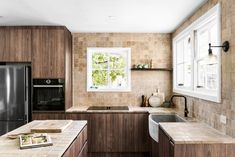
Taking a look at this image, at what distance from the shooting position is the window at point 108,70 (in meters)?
4.83

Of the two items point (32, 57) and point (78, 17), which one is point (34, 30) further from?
point (78, 17)

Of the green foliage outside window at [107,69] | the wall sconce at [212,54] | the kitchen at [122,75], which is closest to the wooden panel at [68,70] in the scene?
the kitchen at [122,75]

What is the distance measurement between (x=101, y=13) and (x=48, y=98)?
1.84m

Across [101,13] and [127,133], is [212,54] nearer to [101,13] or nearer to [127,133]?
[101,13]

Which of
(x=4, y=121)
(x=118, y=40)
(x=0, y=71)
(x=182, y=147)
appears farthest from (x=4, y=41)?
(x=182, y=147)

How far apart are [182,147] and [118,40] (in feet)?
10.0

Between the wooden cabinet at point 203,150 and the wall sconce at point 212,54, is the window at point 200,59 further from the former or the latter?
the wooden cabinet at point 203,150

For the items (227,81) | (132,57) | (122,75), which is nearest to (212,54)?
(227,81)

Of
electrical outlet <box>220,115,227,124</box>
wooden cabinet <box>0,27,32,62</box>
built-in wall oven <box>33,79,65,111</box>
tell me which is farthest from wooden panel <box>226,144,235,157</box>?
wooden cabinet <box>0,27,32,62</box>

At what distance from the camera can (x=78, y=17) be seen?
3.63 metres

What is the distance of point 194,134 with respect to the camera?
2354 mm

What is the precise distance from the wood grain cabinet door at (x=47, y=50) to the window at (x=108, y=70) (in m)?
0.82

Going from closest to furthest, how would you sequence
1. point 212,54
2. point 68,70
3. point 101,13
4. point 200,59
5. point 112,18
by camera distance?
Answer: point 212,54
point 200,59
point 101,13
point 112,18
point 68,70

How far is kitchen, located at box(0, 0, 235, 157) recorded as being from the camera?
241 cm
